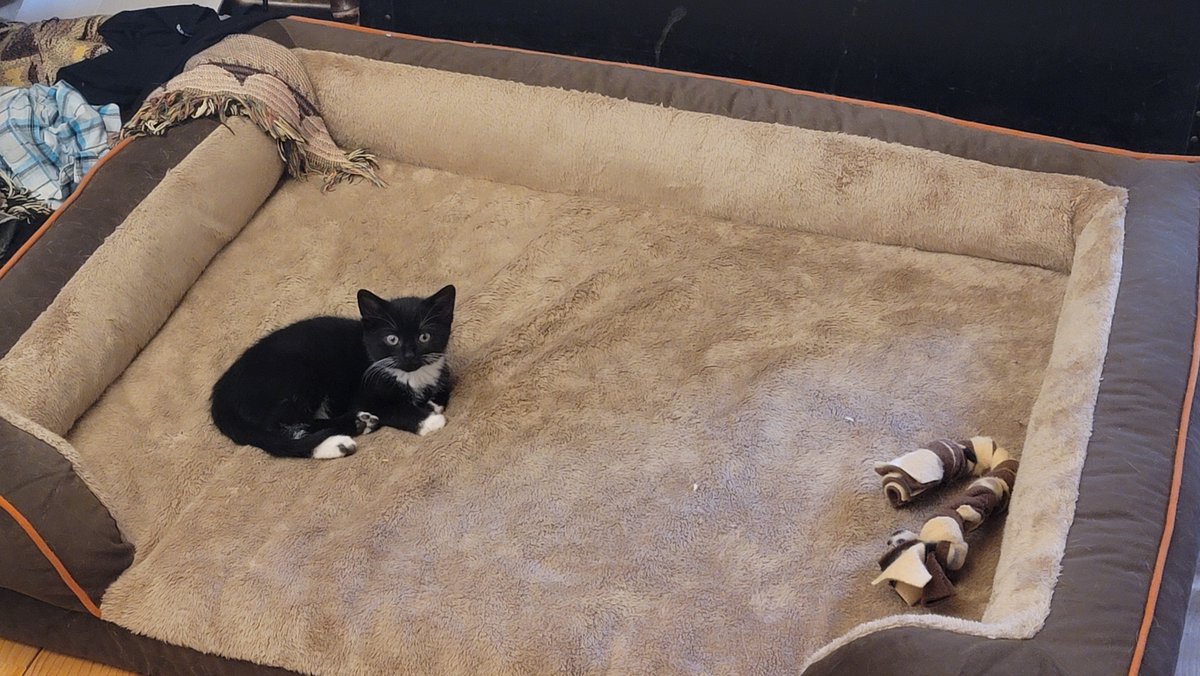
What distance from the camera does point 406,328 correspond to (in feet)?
6.40

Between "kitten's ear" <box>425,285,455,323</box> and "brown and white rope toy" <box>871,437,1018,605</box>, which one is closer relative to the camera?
"brown and white rope toy" <box>871,437,1018,605</box>

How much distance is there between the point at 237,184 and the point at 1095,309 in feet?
5.22

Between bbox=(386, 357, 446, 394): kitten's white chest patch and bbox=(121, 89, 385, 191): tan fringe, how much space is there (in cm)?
68

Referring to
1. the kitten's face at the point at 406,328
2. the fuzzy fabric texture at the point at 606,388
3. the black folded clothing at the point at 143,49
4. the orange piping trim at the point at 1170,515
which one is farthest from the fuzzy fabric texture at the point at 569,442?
the black folded clothing at the point at 143,49

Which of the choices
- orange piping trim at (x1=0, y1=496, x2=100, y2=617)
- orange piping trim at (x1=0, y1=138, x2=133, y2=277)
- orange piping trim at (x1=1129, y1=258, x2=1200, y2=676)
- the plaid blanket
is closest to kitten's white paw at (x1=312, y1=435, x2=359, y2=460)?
Answer: orange piping trim at (x1=0, y1=496, x2=100, y2=617)

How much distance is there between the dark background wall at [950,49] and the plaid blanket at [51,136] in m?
0.85

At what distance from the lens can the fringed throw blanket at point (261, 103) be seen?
2430 millimetres

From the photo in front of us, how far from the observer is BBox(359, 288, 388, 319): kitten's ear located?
1930mm

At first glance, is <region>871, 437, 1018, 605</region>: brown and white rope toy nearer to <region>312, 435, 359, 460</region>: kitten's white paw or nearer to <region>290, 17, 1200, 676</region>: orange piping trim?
<region>290, 17, 1200, 676</region>: orange piping trim

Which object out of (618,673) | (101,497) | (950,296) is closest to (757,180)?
(950,296)

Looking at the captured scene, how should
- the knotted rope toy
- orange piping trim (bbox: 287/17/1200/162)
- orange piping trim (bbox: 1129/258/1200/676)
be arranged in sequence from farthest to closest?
orange piping trim (bbox: 287/17/1200/162)
the knotted rope toy
orange piping trim (bbox: 1129/258/1200/676)

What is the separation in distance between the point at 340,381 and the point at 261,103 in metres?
0.75

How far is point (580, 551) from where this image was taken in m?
1.80

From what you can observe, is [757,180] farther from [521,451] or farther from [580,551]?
[580,551]
